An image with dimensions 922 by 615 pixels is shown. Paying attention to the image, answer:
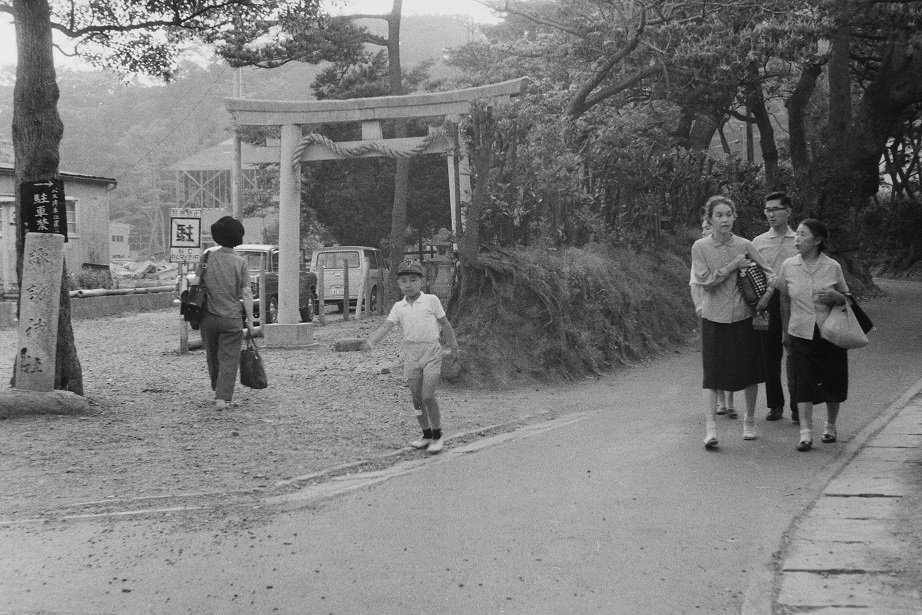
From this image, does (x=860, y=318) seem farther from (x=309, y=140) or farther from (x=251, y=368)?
(x=309, y=140)

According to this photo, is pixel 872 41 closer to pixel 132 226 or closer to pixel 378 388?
pixel 378 388

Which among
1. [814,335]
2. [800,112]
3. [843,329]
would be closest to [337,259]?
[800,112]

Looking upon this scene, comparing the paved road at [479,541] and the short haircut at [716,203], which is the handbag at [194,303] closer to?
the paved road at [479,541]

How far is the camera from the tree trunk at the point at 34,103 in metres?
10.3

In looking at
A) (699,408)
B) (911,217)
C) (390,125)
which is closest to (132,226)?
(390,125)

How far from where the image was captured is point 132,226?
253 feet

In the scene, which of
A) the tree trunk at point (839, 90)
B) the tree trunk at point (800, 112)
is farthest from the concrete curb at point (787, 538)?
the tree trunk at point (800, 112)

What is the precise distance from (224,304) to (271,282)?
13198mm

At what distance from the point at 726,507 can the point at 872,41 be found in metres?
24.1

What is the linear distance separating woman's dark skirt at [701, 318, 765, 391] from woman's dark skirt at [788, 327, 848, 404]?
334mm

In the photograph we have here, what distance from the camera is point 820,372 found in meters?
7.83

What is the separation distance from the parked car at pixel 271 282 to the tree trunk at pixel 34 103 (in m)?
11.8

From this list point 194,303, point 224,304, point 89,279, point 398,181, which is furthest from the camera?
point 89,279

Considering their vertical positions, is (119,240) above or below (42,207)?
above
